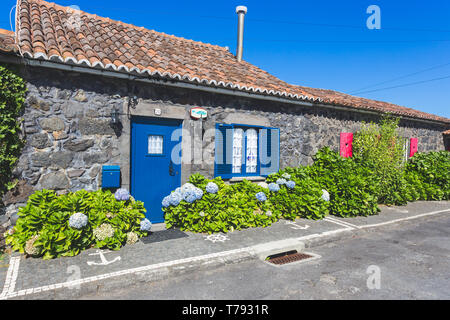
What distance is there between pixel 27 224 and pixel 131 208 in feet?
5.11

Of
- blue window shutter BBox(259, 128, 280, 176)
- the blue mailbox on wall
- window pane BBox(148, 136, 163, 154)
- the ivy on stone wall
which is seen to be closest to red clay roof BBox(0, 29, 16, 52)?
the ivy on stone wall

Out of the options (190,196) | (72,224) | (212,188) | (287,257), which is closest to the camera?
(72,224)

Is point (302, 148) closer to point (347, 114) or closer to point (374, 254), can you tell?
point (347, 114)

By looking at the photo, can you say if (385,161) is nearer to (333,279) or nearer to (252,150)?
(252,150)

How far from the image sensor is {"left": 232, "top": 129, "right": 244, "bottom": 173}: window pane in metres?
7.57

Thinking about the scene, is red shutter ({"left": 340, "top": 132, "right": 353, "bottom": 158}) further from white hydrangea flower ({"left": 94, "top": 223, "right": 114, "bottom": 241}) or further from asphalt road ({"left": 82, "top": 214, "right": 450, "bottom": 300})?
white hydrangea flower ({"left": 94, "top": 223, "right": 114, "bottom": 241})

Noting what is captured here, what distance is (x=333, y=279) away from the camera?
389cm

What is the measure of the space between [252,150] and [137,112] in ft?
10.7

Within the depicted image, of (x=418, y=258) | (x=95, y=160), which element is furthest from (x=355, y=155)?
(x=95, y=160)

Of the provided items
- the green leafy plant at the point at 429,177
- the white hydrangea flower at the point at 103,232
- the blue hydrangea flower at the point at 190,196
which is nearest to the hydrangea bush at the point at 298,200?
the blue hydrangea flower at the point at 190,196

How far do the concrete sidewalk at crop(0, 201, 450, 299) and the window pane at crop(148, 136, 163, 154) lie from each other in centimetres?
172

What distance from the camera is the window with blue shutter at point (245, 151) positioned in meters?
7.19

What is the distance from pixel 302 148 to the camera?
880cm

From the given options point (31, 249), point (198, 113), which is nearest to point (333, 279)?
point (31, 249)
